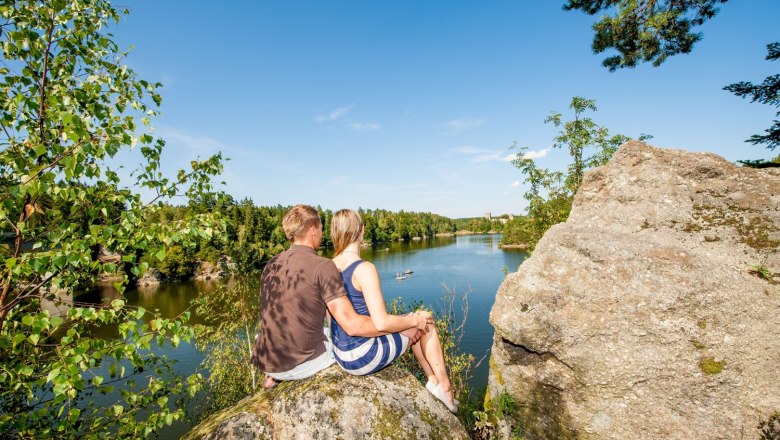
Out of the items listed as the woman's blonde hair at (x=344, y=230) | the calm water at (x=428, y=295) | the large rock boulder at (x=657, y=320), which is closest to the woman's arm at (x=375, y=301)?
the woman's blonde hair at (x=344, y=230)

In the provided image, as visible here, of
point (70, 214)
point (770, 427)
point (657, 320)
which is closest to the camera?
point (70, 214)

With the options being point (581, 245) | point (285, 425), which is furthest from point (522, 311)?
point (285, 425)

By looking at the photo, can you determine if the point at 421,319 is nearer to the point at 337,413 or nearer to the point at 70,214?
the point at 337,413

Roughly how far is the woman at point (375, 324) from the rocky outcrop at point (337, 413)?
0.18 metres

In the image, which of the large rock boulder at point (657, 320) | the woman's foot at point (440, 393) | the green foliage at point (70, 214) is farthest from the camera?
the large rock boulder at point (657, 320)

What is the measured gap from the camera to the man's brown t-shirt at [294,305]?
333cm

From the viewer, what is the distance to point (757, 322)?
435 centimetres

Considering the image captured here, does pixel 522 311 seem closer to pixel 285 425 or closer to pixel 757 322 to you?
pixel 757 322

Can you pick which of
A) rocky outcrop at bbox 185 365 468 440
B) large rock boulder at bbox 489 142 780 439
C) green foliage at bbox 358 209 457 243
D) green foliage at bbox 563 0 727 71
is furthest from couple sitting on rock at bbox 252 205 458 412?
green foliage at bbox 358 209 457 243

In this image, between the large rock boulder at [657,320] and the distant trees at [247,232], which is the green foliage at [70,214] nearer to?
the distant trees at [247,232]

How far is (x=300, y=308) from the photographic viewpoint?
338 centimetres

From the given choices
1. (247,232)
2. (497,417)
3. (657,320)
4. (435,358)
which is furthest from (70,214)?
(247,232)

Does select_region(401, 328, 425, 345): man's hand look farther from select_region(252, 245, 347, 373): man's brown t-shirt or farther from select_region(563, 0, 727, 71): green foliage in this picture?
select_region(563, 0, 727, 71): green foliage

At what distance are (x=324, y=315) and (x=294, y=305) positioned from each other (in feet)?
1.23
